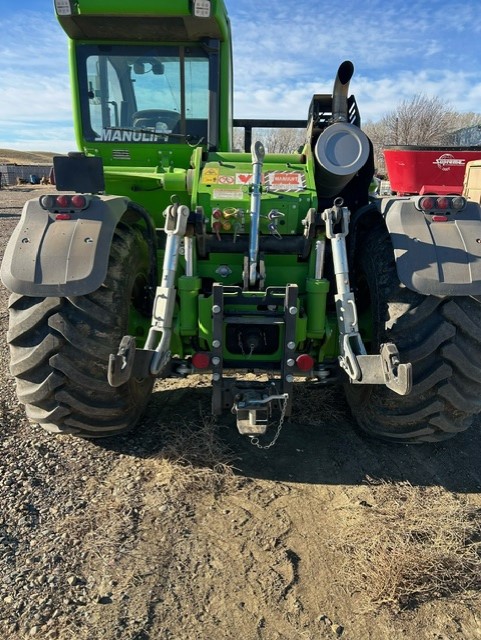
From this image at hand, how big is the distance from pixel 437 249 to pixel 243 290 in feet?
3.91

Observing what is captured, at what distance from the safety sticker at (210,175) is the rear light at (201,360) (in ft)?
3.96

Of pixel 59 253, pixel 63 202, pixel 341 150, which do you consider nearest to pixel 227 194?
pixel 341 150

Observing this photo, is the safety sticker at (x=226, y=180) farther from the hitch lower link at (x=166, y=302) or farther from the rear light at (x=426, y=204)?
the rear light at (x=426, y=204)

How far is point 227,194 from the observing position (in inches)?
136

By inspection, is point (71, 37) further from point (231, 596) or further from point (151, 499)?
point (231, 596)

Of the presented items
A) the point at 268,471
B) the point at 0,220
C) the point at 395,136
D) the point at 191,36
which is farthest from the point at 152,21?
the point at 395,136

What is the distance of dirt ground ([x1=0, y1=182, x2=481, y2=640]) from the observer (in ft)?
7.18

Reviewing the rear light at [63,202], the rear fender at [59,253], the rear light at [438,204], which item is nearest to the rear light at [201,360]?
the rear fender at [59,253]

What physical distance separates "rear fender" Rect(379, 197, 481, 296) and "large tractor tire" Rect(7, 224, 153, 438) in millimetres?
1689

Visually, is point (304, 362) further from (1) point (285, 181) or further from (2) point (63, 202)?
(2) point (63, 202)

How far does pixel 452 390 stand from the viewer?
308cm

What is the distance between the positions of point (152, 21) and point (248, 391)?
3008 millimetres

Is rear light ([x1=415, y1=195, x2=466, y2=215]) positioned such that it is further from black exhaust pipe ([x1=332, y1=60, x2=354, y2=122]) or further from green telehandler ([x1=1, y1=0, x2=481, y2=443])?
black exhaust pipe ([x1=332, y1=60, x2=354, y2=122])

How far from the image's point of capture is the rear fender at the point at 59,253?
2.76 metres
